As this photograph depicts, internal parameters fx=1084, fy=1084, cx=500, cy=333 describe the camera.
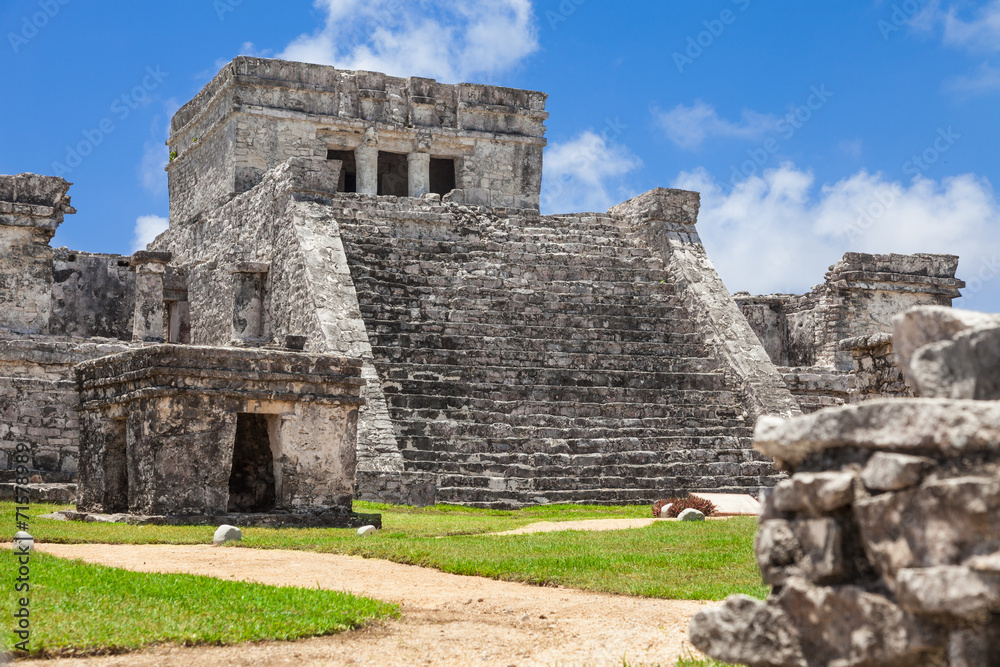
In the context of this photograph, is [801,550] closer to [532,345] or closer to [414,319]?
[532,345]

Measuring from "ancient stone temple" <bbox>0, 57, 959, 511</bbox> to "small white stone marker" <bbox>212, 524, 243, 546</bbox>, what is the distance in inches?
53.3

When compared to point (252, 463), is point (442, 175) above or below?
above

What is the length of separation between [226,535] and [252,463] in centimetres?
325

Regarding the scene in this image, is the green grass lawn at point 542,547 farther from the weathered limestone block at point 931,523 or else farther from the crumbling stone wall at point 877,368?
the weathered limestone block at point 931,523

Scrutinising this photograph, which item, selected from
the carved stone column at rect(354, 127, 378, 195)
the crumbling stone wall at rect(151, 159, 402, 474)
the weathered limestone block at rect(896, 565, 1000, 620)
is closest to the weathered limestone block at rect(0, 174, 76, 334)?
the crumbling stone wall at rect(151, 159, 402, 474)

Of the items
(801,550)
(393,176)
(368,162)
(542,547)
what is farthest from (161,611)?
(393,176)

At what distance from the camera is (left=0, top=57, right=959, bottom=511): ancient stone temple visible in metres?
12.3

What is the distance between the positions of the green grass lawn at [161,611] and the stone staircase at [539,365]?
6.30 meters

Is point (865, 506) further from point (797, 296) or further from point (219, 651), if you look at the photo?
point (797, 296)

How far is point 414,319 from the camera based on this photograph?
1473cm

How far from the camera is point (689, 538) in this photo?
8.11 metres

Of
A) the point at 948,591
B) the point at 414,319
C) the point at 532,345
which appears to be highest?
the point at 414,319

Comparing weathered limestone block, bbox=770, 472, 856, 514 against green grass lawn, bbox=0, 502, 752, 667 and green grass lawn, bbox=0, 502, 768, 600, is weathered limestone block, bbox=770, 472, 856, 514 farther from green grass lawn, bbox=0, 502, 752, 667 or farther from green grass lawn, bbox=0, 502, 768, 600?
green grass lawn, bbox=0, 502, 768, 600

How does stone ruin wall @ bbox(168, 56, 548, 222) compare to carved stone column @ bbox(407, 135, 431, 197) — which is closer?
stone ruin wall @ bbox(168, 56, 548, 222)
